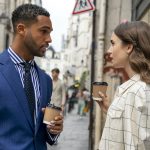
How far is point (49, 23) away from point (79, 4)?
569 cm

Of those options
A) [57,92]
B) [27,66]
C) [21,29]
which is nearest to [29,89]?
[27,66]

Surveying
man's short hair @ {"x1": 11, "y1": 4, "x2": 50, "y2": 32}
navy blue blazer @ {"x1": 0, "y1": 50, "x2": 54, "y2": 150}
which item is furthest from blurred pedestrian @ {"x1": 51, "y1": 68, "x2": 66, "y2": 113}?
navy blue blazer @ {"x1": 0, "y1": 50, "x2": 54, "y2": 150}

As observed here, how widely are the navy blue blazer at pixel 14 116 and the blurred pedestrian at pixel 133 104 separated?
0.47 metres

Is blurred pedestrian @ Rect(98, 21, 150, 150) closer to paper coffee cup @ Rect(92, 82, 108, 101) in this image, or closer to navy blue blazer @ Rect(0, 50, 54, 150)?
navy blue blazer @ Rect(0, 50, 54, 150)

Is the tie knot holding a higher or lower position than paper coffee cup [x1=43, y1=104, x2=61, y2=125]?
higher

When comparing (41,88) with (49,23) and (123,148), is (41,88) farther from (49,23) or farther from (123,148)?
(123,148)

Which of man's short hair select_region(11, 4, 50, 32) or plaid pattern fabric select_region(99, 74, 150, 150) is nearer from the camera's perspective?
plaid pattern fabric select_region(99, 74, 150, 150)

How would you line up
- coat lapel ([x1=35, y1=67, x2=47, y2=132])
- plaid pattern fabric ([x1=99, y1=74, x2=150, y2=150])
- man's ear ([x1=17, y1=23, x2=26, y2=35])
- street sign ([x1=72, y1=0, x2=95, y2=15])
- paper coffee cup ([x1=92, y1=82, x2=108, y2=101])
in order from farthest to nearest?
street sign ([x1=72, y1=0, x2=95, y2=15]) → paper coffee cup ([x1=92, y1=82, x2=108, y2=101]) → man's ear ([x1=17, y1=23, x2=26, y2=35]) → coat lapel ([x1=35, y1=67, x2=47, y2=132]) → plaid pattern fabric ([x1=99, y1=74, x2=150, y2=150])

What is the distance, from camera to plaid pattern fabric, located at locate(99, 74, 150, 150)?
2473 millimetres

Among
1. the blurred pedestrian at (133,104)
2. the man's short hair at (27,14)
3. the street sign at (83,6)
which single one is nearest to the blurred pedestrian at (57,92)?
the street sign at (83,6)

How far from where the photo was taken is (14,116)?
2744 mm

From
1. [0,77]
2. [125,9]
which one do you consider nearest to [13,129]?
[0,77]

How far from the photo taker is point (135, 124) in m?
2.48

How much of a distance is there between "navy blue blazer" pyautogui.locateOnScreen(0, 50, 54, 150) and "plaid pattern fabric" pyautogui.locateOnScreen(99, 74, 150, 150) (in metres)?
0.50
